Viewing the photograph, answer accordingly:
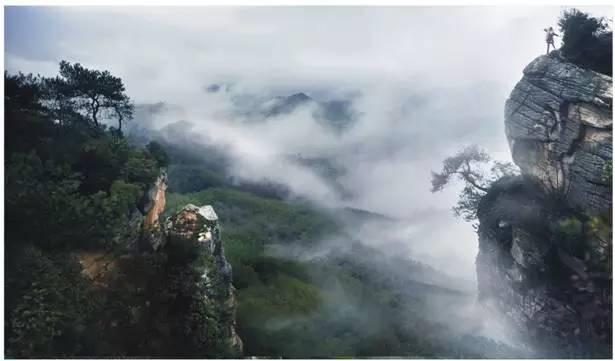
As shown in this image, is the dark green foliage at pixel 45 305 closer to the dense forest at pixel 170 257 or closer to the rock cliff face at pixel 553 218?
the dense forest at pixel 170 257

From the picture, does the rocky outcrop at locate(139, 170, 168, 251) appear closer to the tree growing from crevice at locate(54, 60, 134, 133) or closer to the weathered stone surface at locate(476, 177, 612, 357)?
the tree growing from crevice at locate(54, 60, 134, 133)

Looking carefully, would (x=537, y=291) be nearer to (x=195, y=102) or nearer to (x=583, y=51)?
(x=583, y=51)

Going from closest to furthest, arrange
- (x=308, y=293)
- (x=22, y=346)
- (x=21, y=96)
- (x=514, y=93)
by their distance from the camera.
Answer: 1. (x=22, y=346)
2. (x=21, y=96)
3. (x=308, y=293)
4. (x=514, y=93)

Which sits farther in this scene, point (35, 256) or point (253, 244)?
point (253, 244)

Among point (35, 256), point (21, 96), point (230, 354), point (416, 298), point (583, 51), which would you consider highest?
point (583, 51)

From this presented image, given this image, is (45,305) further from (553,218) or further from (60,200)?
(553,218)

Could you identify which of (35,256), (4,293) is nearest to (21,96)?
(35,256)

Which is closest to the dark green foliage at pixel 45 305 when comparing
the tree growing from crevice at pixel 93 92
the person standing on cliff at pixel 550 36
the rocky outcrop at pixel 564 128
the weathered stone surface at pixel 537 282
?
the tree growing from crevice at pixel 93 92

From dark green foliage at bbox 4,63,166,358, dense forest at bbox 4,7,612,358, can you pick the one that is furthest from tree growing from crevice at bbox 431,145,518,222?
dark green foliage at bbox 4,63,166,358
